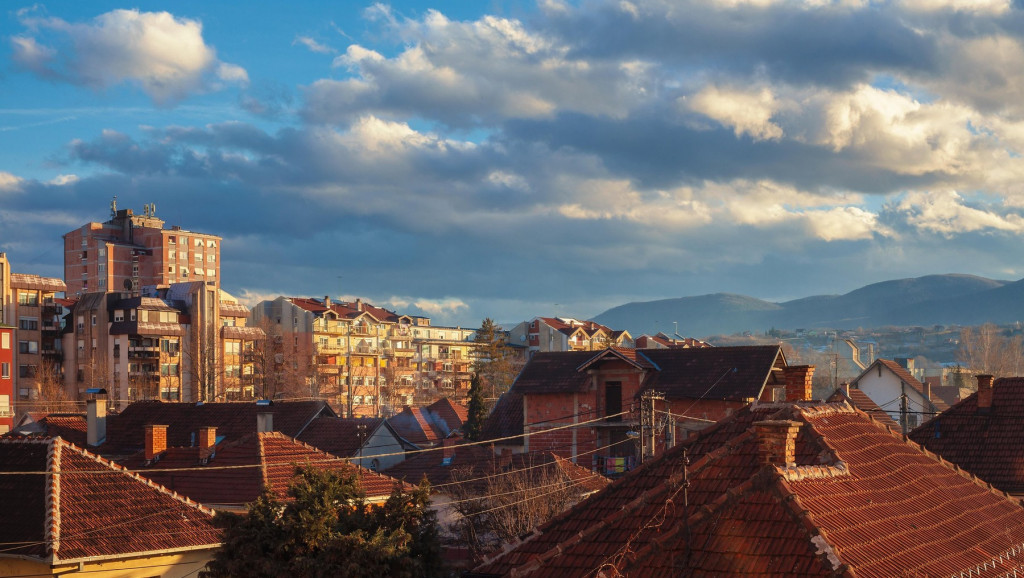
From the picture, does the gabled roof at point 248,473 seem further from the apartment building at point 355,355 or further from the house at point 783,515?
the apartment building at point 355,355

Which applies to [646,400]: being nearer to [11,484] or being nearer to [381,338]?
[11,484]

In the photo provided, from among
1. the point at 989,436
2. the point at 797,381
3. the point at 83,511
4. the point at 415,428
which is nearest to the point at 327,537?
the point at 797,381

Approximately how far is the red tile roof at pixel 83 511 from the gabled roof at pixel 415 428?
48.3 metres

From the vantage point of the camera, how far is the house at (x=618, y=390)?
1829 inches

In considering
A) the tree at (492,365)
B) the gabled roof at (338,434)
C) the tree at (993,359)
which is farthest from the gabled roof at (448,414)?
the tree at (993,359)

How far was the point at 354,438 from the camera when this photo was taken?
4744cm

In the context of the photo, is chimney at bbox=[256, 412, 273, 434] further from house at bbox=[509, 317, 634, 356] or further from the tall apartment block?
house at bbox=[509, 317, 634, 356]

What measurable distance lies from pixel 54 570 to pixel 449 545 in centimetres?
1516

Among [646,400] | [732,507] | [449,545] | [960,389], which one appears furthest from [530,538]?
[960,389]

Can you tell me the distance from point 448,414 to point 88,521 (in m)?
67.3

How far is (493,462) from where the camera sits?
4409 cm

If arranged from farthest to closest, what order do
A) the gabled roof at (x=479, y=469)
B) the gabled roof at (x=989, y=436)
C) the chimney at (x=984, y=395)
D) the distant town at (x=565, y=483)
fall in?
the gabled roof at (x=479, y=469) < the chimney at (x=984, y=395) < the gabled roof at (x=989, y=436) < the distant town at (x=565, y=483)

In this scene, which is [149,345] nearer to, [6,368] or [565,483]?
[6,368]

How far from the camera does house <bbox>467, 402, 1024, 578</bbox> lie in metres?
13.2
